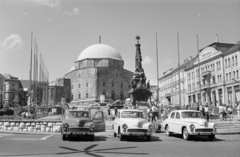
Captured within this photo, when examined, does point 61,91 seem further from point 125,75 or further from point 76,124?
point 76,124

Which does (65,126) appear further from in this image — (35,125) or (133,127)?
(35,125)

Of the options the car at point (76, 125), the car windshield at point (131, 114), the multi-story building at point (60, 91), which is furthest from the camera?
the multi-story building at point (60, 91)

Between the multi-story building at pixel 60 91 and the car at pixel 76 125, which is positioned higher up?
the multi-story building at pixel 60 91

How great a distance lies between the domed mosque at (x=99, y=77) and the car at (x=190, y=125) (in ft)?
257

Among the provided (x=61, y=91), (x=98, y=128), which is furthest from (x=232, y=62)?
(x=61, y=91)

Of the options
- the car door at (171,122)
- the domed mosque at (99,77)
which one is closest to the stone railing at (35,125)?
the car door at (171,122)

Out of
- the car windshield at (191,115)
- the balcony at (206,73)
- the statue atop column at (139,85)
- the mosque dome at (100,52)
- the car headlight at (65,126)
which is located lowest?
the car headlight at (65,126)

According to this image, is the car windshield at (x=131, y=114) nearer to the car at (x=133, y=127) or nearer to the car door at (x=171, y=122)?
the car at (x=133, y=127)

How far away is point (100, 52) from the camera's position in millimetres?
105250

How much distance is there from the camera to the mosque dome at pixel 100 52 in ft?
344

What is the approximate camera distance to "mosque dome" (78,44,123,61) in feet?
344

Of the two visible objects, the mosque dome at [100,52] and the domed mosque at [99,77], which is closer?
the domed mosque at [99,77]

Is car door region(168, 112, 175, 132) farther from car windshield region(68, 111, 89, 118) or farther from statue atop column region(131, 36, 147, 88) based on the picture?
statue atop column region(131, 36, 147, 88)

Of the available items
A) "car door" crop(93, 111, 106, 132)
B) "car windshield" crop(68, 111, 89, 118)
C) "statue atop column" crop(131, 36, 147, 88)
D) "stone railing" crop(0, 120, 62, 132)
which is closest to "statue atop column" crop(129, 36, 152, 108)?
"statue atop column" crop(131, 36, 147, 88)
